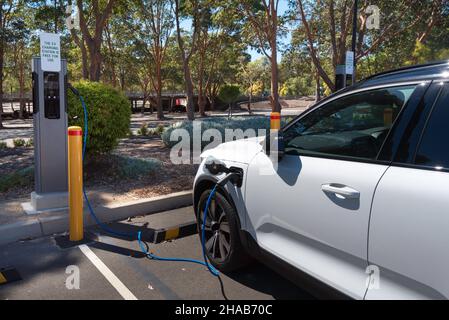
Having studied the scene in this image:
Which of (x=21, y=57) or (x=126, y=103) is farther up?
(x=21, y=57)

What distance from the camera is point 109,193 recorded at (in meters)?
5.85

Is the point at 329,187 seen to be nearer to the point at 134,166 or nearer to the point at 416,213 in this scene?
the point at 416,213

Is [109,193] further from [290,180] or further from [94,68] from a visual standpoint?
[94,68]

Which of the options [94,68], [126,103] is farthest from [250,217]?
[94,68]

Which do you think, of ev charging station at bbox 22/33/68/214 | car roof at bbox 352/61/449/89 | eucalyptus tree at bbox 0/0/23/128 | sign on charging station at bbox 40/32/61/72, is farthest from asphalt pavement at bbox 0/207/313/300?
eucalyptus tree at bbox 0/0/23/128

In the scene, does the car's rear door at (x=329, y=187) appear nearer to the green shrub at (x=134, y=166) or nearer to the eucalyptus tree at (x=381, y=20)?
the green shrub at (x=134, y=166)

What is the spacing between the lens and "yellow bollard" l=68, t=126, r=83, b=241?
14.0ft

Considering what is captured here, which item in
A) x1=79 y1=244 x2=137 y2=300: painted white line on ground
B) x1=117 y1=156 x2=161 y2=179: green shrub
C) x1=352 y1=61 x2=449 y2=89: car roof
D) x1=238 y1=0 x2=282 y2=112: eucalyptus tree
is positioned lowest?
x1=79 y1=244 x2=137 y2=300: painted white line on ground

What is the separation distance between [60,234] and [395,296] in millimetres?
3858

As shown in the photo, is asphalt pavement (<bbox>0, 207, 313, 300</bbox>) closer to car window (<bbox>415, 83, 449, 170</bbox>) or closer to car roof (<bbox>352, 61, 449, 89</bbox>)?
car window (<bbox>415, 83, 449, 170</bbox>)

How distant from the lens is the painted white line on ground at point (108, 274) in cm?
324

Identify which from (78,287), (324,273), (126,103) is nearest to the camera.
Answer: (324,273)

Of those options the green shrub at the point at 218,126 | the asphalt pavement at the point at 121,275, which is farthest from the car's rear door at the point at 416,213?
the green shrub at the point at 218,126

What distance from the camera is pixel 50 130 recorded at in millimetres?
Answer: 4969
